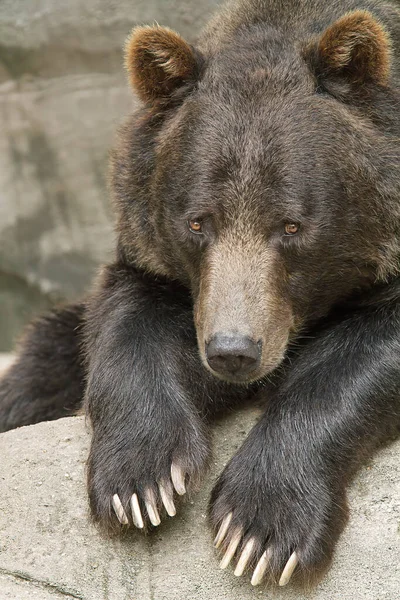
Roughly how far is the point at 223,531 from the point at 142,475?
0.49 meters

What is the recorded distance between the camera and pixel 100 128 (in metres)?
10.0

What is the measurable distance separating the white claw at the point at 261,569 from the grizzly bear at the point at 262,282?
1cm

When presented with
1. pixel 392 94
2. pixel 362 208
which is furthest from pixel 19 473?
pixel 392 94

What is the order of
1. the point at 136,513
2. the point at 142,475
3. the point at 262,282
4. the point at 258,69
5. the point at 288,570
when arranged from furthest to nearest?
the point at 258,69
the point at 262,282
the point at 142,475
the point at 136,513
the point at 288,570

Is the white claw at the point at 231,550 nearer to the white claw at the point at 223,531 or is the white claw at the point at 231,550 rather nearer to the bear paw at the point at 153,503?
the white claw at the point at 223,531

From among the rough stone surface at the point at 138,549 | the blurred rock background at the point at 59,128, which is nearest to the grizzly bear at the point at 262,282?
the rough stone surface at the point at 138,549

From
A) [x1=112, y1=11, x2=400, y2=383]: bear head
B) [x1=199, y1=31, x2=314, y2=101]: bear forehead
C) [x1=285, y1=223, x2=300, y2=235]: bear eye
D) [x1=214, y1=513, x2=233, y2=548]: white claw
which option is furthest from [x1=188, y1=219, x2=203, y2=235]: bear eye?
[x1=214, y1=513, x2=233, y2=548]: white claw

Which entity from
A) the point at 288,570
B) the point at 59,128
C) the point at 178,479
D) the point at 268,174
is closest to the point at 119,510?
the point at 178,479

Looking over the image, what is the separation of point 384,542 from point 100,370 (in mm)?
1745

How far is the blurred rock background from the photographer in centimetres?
938

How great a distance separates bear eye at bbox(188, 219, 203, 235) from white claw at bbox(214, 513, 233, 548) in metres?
1.48

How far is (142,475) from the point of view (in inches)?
184

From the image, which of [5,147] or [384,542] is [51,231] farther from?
[384,542]

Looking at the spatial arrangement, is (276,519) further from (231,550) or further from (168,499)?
(168,499)
